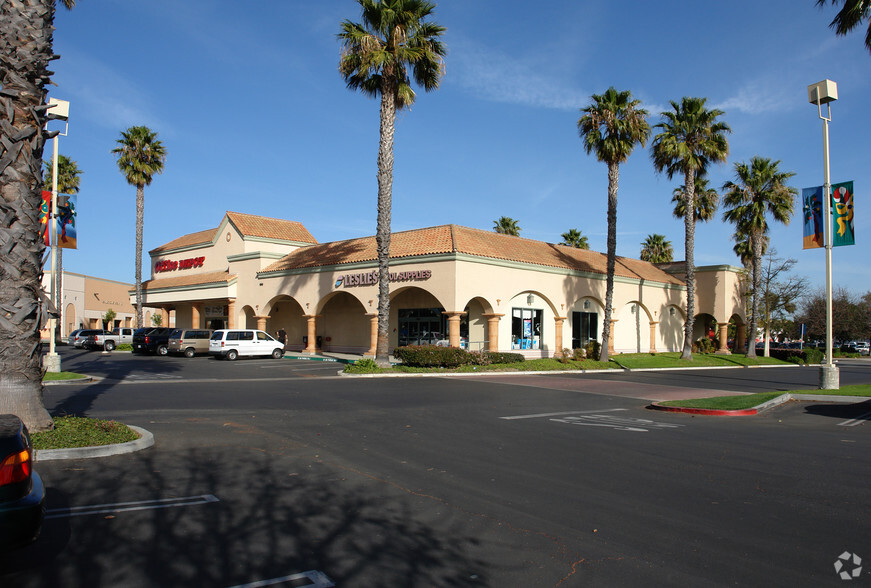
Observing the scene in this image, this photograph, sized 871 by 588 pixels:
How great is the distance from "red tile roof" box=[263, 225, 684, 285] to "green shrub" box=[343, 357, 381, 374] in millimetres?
6788

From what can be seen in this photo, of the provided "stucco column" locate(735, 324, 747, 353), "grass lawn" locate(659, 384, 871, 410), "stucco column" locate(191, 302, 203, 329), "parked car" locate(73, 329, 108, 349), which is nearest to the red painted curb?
"grass lawn" locate(659, 384, 871, 410)

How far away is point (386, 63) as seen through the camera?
24766mm

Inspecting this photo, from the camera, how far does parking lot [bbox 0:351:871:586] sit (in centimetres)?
491

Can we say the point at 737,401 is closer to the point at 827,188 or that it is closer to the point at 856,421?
the point at 856,421

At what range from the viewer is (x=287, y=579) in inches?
183

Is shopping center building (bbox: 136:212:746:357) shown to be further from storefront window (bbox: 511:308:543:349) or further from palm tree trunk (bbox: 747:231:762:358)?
palm tree trunk (bbox: 747:231:762:358)

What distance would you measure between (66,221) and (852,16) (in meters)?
25.6

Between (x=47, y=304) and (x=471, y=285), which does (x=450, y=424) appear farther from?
(x=471, y=285)

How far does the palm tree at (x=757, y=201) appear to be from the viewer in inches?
1581

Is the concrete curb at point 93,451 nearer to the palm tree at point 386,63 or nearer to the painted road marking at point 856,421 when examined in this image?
the painted road marking at point 856,421

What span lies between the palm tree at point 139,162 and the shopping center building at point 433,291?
4846 mm

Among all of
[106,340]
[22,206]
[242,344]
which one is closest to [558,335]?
[242,344]

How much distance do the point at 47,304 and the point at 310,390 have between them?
384 inches

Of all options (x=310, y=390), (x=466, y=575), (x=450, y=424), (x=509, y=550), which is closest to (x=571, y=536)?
(x=509, y=550)
